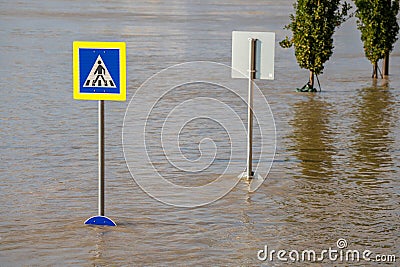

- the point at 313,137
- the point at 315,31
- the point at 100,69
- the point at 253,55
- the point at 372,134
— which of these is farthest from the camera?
the point at 315,31

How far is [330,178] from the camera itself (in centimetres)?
1069

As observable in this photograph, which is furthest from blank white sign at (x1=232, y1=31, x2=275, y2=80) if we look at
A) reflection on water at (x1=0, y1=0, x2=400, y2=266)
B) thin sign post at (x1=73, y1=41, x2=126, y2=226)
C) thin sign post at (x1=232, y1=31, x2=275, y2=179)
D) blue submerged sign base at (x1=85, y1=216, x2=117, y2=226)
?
blue submerged sign base at (x1=85, y1=216, x2=117, y2=226)

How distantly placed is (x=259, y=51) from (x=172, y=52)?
13498 mm

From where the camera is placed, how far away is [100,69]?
8.34m

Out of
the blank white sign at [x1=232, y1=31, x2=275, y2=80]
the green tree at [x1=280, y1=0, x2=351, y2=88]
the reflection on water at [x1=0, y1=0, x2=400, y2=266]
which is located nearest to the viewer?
the reflection on water at [x1=0, y1=0, x2=400, y2=266]

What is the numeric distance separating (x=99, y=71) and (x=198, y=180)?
2.66 meters

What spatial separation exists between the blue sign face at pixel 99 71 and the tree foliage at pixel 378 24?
37.8ft

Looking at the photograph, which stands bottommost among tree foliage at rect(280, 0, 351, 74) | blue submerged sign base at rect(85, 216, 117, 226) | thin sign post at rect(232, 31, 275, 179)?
blue submerged sign base at rect(85, 216, 117, 226)

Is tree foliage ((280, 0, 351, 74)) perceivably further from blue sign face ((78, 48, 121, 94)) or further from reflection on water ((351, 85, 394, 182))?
blue sign face ((78, 48, 121, 94))

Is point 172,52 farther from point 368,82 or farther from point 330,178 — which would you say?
point 330,178

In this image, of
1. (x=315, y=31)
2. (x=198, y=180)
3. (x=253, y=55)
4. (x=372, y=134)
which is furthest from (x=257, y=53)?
(x=315, y=31)

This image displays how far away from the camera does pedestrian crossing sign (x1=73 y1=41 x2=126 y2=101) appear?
8.27 m

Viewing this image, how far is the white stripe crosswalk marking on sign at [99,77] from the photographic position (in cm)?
833

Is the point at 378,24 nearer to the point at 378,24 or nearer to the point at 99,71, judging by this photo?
the point at 378,24
